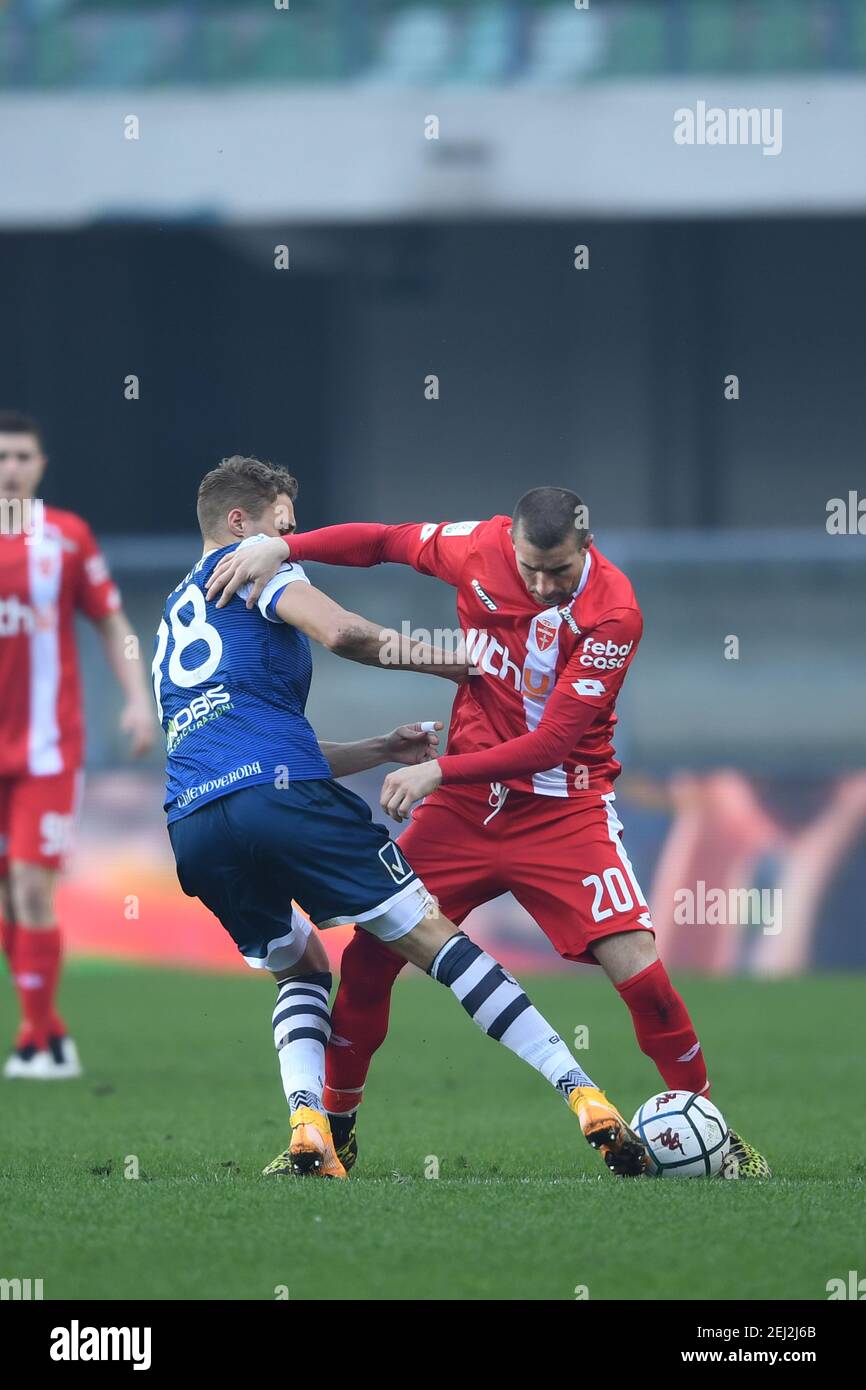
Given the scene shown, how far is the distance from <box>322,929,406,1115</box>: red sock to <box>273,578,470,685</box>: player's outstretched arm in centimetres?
76

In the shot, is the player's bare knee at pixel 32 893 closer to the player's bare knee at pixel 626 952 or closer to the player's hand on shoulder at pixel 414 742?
the player's hand on shoulder at pixel 414 742

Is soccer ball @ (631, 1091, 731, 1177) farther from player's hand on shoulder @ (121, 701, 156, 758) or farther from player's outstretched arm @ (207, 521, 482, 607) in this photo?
player's hand on shoulder @ (121, 701, 156, 758)

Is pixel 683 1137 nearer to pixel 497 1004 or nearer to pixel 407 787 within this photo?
pixel 497 1004

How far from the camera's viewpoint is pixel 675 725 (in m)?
12.8

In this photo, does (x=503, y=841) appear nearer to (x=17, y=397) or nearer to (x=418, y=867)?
(x=418, y=867)

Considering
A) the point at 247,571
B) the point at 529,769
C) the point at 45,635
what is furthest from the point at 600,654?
the point at 45,635

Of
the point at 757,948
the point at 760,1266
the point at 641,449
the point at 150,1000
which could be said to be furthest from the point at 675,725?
the point at 760,1266

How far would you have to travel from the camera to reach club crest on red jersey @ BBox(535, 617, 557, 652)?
5.21 m

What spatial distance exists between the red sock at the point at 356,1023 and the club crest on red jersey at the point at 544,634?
0.90 meters

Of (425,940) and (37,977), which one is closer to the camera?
(425,940)

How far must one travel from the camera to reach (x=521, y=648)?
5.27 meters

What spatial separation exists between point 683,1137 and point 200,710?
62.4 inches

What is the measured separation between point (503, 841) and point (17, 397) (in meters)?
15.5

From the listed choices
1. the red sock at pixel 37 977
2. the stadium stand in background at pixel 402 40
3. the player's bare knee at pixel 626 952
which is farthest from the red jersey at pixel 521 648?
the stadium stand in background at pixel 402 40
